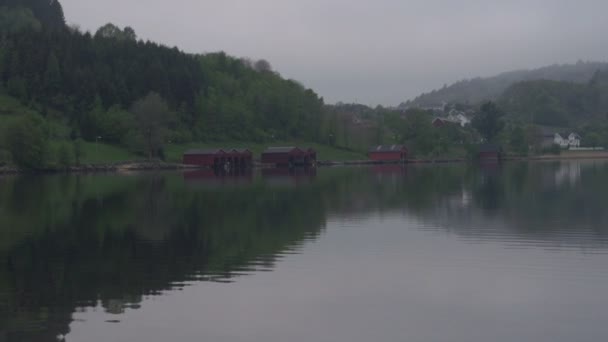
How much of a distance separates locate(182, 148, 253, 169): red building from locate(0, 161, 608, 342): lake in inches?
2527

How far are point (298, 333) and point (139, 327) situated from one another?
9.09ft

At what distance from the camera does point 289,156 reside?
106m

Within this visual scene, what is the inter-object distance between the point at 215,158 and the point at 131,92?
2098 centimetres

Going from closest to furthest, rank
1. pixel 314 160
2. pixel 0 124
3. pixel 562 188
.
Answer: pixel 562 188 < pixel 0 124 < pixel 314 160

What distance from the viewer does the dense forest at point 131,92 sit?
99125 mm

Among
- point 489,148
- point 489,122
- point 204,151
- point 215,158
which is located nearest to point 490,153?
point 489,148

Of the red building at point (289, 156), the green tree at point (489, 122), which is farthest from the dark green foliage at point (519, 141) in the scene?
the red building at point (289, 156)

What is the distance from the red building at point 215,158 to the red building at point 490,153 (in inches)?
1773

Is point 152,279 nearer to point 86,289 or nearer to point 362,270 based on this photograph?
point 86,289

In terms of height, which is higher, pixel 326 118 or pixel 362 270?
pixel 326 118

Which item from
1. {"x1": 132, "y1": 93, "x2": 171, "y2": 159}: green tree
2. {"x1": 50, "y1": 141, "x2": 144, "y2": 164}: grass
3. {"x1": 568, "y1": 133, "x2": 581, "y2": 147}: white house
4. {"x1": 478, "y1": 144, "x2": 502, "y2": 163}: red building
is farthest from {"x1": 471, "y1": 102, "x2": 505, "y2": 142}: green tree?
{"x1": 50, "y1": 141, "x2": 144, "y2": 164}: grass

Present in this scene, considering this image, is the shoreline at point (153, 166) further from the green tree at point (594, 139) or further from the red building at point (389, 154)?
the green tree at point (594, 139)

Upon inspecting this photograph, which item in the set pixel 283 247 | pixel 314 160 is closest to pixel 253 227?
pixel 283 247

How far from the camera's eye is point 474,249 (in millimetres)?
21516
